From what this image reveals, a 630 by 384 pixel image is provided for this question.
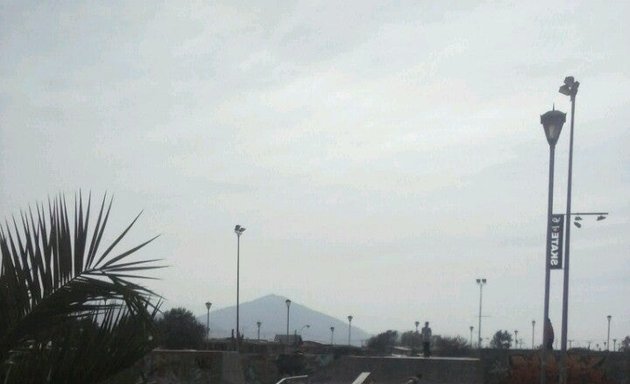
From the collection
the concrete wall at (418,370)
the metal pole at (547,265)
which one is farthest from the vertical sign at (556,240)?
the concrete wall at (418,370)

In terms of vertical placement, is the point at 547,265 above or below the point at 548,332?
above

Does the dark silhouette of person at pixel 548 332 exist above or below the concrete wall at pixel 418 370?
above

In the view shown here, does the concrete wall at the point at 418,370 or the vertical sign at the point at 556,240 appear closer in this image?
the vertical sign at the point at 556,240

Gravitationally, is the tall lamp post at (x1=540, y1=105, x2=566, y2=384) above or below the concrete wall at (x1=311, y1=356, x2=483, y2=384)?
above

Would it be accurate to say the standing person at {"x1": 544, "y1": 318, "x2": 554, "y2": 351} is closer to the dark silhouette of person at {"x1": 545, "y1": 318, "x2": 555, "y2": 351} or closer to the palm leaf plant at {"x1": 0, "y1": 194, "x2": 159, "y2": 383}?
the dark silhouette of person at {"x1": 545, "y1": 318, "x2": 555, "y2": 351}

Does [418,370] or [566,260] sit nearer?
[566,260]

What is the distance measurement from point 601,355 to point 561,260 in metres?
14.1

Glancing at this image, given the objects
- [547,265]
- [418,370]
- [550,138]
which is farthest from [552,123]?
[418,370]

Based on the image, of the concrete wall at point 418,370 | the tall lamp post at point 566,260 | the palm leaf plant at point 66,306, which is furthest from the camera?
the concrete wall at point 418,370

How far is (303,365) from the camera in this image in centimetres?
3597

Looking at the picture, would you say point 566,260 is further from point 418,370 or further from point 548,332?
point 418,370

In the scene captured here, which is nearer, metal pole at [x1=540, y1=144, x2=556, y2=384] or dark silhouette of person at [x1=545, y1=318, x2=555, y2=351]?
metal pole at [x1=540, y1=144, x2=556, y2=384]

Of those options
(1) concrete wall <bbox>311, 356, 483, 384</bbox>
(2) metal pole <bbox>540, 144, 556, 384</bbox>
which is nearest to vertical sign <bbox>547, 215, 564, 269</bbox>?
(2) metal pole <bbox>540, 144, 556, 384</bbox>

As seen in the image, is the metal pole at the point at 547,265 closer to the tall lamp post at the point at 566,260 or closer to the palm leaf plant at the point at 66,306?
the tall lamp post at the point at 566,260
